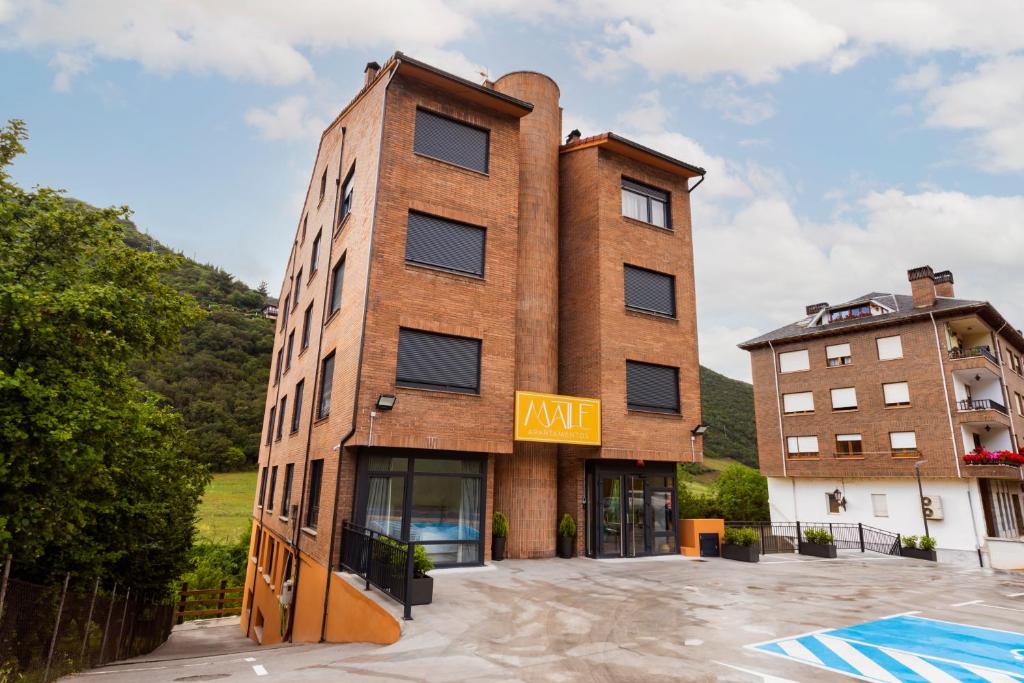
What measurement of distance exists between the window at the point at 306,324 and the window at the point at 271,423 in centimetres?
523

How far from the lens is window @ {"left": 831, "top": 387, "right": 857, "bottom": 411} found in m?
30.5

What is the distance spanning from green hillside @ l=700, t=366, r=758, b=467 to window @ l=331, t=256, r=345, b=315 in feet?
181

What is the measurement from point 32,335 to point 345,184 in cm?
989

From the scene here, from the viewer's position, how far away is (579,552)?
15008 mm

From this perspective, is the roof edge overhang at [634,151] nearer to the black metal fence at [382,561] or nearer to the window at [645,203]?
the window at [645,203]

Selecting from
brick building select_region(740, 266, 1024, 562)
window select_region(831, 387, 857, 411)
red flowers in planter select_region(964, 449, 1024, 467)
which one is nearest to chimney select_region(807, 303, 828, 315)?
brick building select_region(740, 266, 1024, 562)

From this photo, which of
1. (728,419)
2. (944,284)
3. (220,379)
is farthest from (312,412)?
(728,419)

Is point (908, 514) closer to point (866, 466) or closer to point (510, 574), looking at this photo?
point (866, 466)

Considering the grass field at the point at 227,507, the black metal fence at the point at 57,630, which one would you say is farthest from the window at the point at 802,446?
the grass field at the point at 227,507

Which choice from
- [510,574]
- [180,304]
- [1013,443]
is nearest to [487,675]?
[510,574]

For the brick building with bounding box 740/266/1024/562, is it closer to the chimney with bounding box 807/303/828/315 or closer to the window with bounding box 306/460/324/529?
the chimney with bounding box 807/303/828/315

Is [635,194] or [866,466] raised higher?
[635,194]

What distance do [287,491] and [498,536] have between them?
8396 millimetres

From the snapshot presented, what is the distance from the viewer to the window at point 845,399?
30.5 metres
